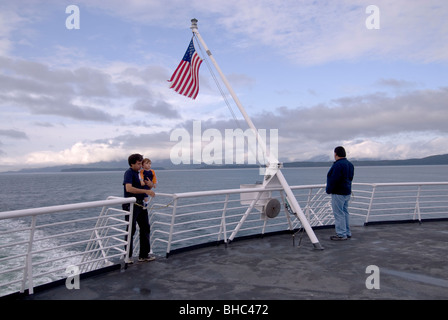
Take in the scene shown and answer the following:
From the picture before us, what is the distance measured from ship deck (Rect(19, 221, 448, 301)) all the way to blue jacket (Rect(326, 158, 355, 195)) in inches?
44.1

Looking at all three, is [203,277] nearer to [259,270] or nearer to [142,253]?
[259,270]

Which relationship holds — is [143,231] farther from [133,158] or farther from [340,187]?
[340,187]

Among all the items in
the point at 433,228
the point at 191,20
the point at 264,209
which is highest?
the point at 191,20

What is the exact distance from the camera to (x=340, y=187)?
24.2 ft

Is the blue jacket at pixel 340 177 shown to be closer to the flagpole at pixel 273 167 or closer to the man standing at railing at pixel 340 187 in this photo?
the man standing at railing at pixel 340 187

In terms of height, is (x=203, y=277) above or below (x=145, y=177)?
below

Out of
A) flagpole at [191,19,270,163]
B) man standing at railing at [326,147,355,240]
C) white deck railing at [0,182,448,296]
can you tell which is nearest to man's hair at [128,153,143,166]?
white deck railing at [0,182,448,296]

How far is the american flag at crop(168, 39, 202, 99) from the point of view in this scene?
25.3ft

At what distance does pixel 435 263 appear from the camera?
5.63 metres

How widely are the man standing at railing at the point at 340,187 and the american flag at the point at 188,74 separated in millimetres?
3486

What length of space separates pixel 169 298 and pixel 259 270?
163cm

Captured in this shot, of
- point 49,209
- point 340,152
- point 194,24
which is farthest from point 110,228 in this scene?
point 340,152

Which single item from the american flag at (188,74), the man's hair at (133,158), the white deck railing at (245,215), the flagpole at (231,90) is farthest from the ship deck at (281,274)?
the american flag at (188,74)
